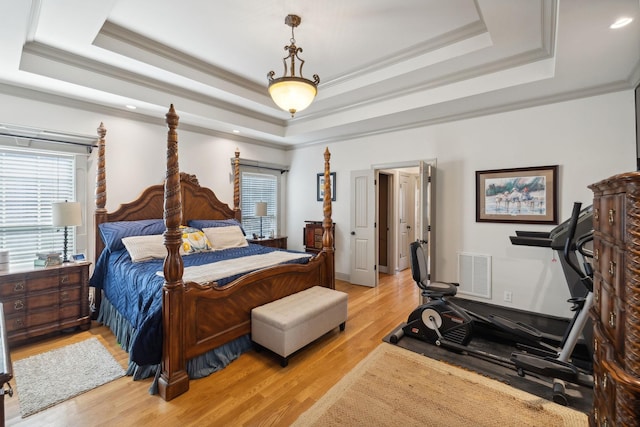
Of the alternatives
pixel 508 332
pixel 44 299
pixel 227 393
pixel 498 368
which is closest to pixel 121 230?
pixel 44 299

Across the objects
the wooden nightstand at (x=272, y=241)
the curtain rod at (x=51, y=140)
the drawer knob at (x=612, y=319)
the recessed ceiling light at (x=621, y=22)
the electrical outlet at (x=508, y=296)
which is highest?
the recessed ceiling light at (x=621, y=22)

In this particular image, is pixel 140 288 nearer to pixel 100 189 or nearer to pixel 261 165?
pixel 100 189

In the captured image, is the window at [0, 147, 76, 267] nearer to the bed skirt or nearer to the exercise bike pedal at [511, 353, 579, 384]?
the bed skirt

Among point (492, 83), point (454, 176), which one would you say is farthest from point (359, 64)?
point (454, 176)

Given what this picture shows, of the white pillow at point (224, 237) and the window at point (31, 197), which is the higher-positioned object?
the window at point (31, 197)

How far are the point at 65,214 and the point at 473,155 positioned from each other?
4.91 metres

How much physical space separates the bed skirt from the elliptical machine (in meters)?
1.57

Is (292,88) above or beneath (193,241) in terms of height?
above

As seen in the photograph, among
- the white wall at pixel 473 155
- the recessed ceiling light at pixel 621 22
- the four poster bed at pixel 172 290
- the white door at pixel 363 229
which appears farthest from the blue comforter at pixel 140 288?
the recessed ceiling light at pixel 621 22

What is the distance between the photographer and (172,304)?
7.07ft

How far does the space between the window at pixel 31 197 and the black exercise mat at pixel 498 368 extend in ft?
13.2

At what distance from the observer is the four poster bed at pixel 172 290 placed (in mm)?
2156

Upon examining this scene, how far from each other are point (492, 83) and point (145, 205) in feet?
15.0

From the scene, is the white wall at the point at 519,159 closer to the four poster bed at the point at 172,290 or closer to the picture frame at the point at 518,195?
the picture frame at the point at 518,195
